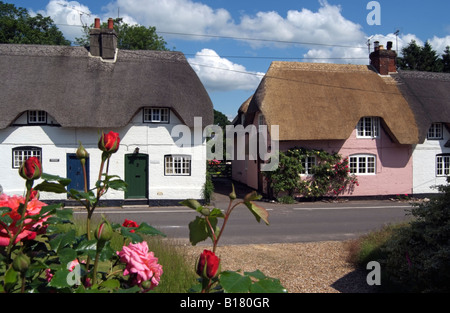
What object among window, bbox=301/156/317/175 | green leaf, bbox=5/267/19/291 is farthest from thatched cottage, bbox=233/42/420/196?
green leaf, bbox=5/267/19/291

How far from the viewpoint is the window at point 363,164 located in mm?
20812

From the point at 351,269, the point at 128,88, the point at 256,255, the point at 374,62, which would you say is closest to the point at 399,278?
the point at 351,269

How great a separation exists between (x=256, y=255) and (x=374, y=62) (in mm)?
19086

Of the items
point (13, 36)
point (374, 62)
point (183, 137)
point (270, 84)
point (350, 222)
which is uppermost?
point (13, 36)

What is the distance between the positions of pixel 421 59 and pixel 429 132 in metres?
19.7

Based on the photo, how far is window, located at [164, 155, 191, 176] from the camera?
61.1ft

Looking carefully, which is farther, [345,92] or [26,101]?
[345,92]

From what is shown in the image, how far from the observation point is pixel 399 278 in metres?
5.76

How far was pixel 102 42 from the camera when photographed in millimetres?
19609

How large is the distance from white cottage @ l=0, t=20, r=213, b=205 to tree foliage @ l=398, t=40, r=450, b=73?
91.4 feet

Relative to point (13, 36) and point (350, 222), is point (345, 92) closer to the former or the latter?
point (350, 222)

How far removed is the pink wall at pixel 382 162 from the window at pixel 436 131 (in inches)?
75.4
